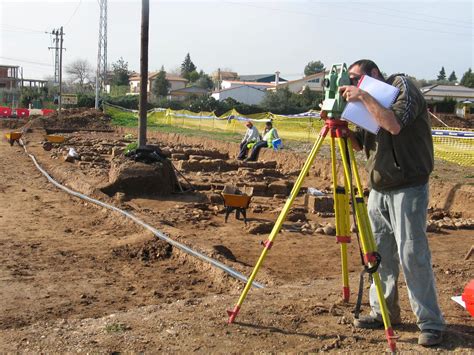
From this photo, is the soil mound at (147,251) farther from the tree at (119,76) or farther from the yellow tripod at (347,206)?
the tree at (119,76)

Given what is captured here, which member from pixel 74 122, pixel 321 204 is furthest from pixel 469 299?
pixel 74 122

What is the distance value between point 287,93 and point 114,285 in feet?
178

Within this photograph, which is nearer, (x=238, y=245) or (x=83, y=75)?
(x=238, y=245)

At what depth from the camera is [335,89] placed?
152 inches

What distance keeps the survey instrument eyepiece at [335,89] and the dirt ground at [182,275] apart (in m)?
1.58

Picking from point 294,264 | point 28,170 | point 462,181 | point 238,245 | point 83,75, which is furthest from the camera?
point 83,75

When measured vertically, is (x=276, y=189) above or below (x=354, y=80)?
below

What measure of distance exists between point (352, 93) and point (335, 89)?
1.12ft

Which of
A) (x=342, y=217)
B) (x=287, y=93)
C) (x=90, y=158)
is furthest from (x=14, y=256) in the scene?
(x=287, y=93)

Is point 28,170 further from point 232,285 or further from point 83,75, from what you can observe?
point 83,75

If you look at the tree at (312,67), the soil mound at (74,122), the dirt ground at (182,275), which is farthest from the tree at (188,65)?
the dirt ground at (182,275)

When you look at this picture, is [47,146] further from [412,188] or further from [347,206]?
[412,188]

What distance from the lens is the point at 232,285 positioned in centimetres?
591

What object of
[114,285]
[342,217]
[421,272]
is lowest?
[114,285]
